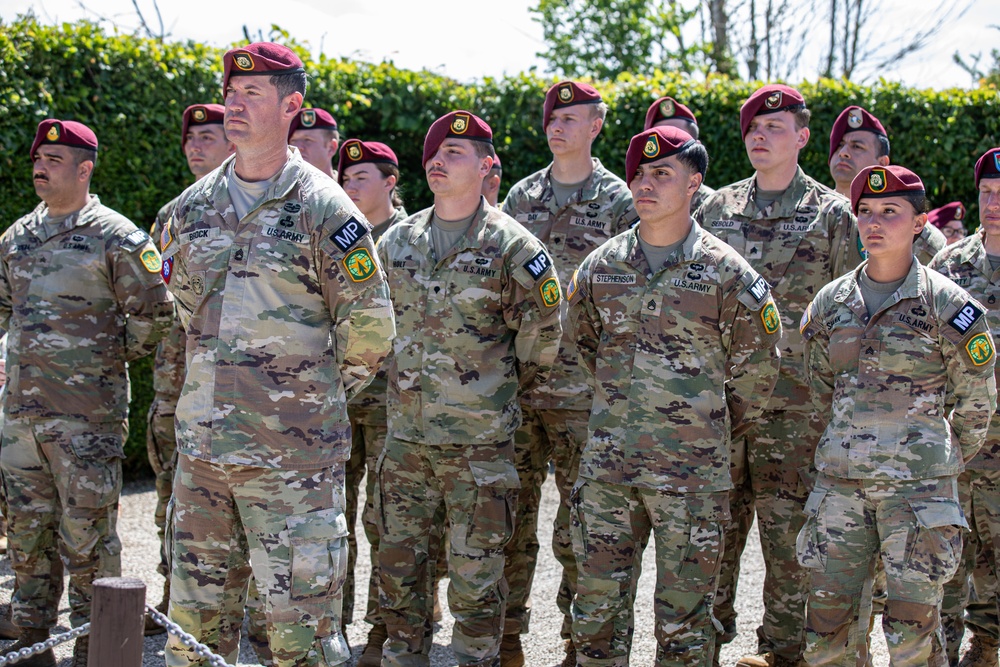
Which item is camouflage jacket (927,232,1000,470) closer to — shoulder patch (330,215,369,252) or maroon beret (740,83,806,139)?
maroon beret (740,83,806,139)

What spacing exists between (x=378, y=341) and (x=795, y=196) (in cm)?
259

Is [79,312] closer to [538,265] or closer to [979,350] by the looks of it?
[538,265]

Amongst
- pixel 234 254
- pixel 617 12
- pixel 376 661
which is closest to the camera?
pixel 234 254

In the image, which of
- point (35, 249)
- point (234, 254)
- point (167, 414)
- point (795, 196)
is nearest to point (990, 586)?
point (795, 196)

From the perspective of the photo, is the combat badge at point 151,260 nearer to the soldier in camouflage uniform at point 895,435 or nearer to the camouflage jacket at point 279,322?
the camouflage jacket at point 279,322

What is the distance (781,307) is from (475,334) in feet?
5.34

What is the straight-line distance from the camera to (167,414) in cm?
608

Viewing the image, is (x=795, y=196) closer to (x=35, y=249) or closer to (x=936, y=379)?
(x=936, y=379)

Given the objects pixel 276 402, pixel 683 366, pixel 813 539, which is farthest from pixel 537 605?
pixel 276 402

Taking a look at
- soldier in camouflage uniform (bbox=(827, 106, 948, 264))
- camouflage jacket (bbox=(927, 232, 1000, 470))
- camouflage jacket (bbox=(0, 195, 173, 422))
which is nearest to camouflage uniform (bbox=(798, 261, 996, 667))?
camouflage jacket (bbox=(927, 232, 1000, 470))

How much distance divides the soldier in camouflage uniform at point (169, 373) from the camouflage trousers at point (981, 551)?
4108 millimetres

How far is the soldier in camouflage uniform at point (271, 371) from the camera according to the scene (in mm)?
3744

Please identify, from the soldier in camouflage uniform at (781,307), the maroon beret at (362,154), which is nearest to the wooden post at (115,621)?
the soldier in camouflage uniform at (781,307)

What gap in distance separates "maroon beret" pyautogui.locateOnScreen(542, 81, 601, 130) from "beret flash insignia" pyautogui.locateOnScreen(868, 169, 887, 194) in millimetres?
1864
